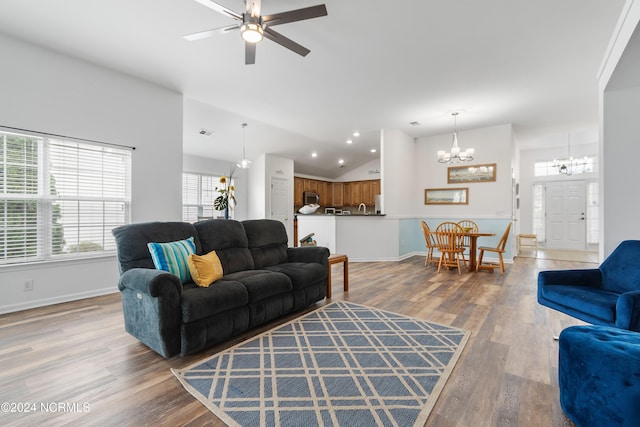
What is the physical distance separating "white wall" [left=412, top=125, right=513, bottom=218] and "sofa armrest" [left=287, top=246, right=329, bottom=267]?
4341 mm

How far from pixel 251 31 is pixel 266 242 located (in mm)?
2182

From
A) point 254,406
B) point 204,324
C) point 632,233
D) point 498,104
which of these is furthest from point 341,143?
point 254,406

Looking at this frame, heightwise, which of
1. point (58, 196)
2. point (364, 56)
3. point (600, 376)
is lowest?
point (600, 376)

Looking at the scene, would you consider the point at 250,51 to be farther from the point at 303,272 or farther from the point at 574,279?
the point at 574,279

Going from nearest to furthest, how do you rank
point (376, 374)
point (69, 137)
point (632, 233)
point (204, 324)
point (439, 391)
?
point (439, 391)
point (376, 374)
point (204, 324)
point (632, 233)
point (69, 137)

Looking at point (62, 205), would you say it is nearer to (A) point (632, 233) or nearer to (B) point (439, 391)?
(B) point (439, 391)

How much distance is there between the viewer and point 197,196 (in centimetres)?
748

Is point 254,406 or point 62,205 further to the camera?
point 62,205

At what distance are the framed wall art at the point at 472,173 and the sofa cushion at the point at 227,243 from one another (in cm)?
532

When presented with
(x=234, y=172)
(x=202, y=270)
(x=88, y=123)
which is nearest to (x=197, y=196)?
(x=234, y=172)

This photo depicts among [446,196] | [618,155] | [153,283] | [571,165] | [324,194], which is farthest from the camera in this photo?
[324,194]

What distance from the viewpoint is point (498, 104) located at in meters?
Answer: 5.00

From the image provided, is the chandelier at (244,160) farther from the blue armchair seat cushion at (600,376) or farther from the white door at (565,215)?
the white door at (565,215)

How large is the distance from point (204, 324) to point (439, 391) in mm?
1684
